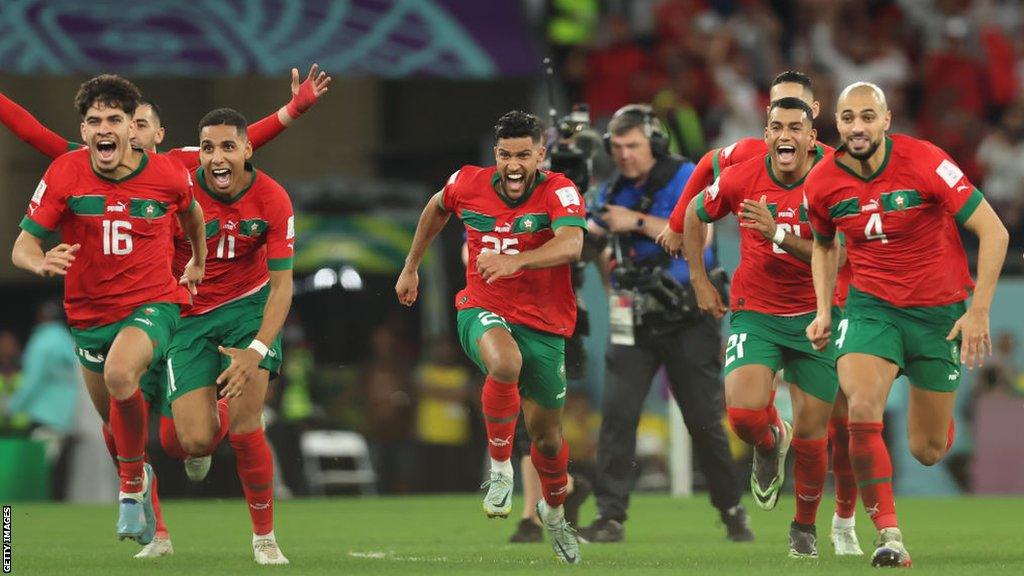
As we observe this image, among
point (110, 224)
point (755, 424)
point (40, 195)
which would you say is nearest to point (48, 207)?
point (40, 195)

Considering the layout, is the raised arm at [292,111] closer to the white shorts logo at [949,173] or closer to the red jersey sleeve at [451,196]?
the red jersey sleeve at [451,196]

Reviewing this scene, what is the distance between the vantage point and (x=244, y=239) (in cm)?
1046

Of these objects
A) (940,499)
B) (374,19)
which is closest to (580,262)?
(940,499)

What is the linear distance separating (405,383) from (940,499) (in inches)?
208

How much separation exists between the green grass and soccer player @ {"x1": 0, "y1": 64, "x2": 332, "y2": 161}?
2153 millimetres

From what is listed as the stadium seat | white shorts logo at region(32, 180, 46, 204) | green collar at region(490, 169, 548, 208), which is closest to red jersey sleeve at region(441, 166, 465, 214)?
green collar at region(490, 169, 548, 208)

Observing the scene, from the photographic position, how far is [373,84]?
79.8 ft

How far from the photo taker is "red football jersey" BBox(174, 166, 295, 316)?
10211 millimetres

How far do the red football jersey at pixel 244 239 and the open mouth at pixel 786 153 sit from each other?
2523 millimetres

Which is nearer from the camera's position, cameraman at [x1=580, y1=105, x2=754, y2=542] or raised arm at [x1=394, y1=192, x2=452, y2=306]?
raised arm at [x1=394, y1=192, x2=452, y2=306]

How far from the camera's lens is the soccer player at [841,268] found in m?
10.4

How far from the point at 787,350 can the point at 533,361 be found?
136cm

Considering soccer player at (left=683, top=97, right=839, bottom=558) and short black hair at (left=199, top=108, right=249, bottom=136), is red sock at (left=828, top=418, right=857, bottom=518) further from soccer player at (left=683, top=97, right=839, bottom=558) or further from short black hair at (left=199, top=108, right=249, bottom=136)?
short black hair at (left=199, top=108, right=249, bottom=136)

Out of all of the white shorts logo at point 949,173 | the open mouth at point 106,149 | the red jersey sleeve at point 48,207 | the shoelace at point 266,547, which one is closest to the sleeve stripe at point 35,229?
the red jersey sleeve at point 48,207
